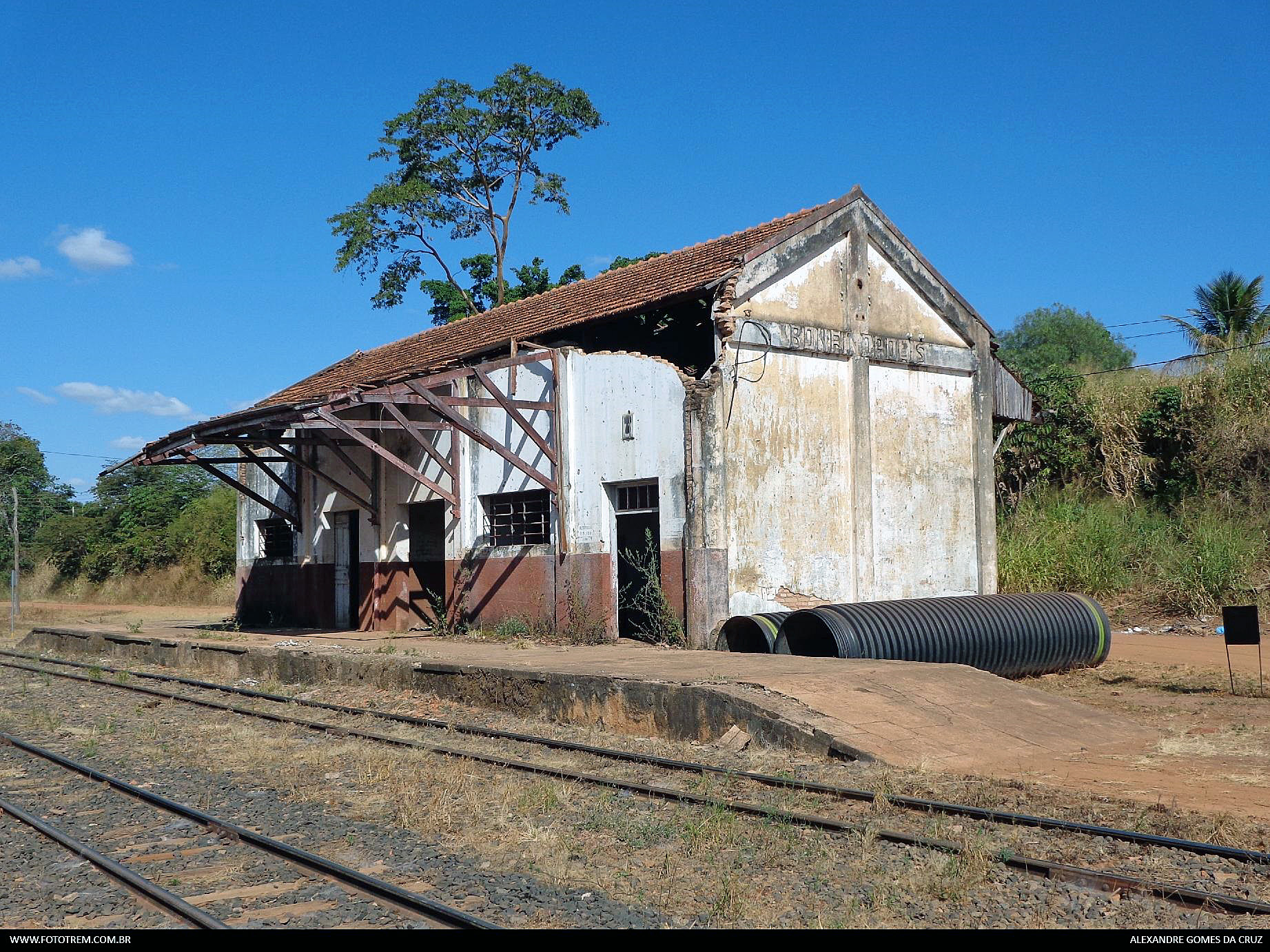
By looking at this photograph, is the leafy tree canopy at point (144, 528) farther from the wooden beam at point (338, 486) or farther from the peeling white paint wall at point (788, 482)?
the peeling white paint wall at point (788, 482)

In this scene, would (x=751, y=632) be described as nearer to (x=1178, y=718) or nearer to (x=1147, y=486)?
(x=1178, y=718)

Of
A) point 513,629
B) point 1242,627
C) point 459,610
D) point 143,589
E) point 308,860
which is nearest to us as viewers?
point 308,860

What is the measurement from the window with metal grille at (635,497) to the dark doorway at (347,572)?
7707 millimetres

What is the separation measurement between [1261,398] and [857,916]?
2183 centimetres

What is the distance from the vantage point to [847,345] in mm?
17344

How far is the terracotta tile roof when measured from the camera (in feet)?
55.2

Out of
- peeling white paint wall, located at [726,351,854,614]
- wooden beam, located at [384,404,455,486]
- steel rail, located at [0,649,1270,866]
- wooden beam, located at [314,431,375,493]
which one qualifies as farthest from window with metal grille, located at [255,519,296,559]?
peeling white paint wall, located at [726,351,854,614]

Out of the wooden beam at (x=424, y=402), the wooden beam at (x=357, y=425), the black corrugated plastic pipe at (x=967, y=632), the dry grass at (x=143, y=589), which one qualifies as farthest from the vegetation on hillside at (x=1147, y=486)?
the dry grass at (x=143, y=589)

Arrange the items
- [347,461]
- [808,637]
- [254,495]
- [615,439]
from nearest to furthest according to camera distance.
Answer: [808,637] → [615,439] → [347,461] → [254,495]

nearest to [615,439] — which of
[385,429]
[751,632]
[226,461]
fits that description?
[751,632]

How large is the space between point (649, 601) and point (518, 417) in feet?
11.7

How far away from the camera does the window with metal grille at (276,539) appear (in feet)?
81.3

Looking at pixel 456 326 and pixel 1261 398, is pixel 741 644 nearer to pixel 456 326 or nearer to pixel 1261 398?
pixel 456 326
